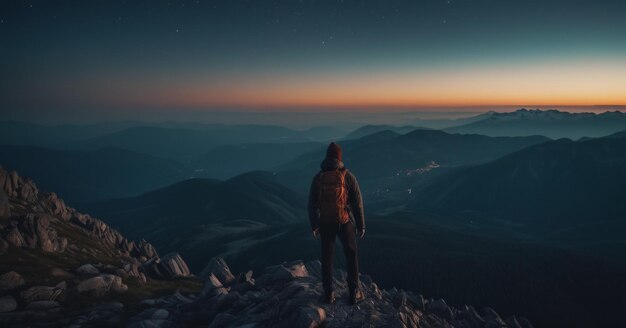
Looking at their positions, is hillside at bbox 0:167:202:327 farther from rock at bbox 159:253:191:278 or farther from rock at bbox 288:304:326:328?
rock at bbox 288:304:326:328

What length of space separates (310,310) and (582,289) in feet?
738

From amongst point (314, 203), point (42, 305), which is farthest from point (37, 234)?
point (314, 203)

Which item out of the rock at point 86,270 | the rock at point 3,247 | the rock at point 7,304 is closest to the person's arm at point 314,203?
the rock at point 7,304

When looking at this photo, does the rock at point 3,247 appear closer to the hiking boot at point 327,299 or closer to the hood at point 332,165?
the hiking boot at point 327,299

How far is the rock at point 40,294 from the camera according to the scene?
27.5 m

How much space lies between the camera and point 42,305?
2659 centimetres

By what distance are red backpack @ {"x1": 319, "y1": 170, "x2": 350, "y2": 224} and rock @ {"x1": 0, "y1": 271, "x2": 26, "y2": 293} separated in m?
28.6

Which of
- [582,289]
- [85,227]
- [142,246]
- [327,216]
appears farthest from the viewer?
[582,289]

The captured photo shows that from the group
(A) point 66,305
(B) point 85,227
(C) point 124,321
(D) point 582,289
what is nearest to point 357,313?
(C) point 124,321

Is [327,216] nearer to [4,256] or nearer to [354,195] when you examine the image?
[354,195]

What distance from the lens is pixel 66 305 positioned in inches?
1127

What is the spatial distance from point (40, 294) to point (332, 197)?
26.6 meters

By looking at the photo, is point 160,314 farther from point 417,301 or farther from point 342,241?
point 417,301

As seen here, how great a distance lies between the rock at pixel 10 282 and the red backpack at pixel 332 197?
28.6m
